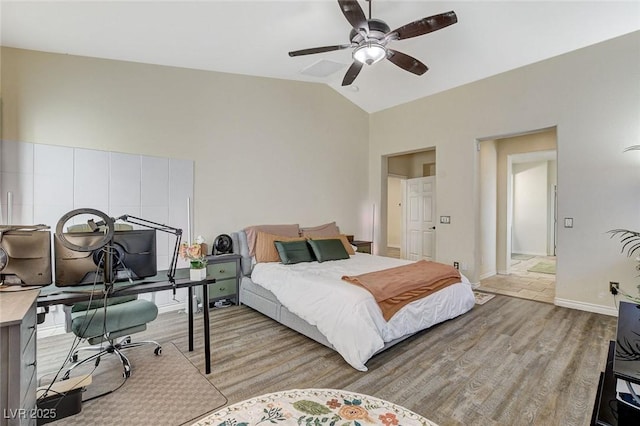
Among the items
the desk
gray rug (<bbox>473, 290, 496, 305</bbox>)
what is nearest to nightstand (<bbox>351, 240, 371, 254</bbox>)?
gray rug (<bbox>473, 290, 496, 305</bbox>)

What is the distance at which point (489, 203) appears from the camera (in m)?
5.63

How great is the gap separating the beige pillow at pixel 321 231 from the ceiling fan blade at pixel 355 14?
9.74ft

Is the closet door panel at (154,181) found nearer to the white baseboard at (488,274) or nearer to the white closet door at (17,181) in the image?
the white closet door at (17,181)

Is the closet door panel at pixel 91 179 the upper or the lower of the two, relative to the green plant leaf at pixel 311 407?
upper

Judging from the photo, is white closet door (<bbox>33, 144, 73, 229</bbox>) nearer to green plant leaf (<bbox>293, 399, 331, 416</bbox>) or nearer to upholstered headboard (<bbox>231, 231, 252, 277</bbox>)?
upholstered headboard (<bbox>231, 231, 252, 277</bbox>)

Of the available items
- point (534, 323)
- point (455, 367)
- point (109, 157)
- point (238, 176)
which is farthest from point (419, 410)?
point (109, 157)

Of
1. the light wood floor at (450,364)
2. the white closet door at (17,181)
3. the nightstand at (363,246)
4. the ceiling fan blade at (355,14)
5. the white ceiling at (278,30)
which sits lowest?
the light wood floor at (450,364)

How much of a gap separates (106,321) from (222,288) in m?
1.74

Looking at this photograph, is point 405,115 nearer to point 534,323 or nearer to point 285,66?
point 285,66

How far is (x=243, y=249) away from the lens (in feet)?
13.5

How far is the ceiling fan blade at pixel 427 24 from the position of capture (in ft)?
7.60

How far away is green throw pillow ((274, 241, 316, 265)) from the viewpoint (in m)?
3.82

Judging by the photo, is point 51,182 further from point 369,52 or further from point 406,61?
point 406,61

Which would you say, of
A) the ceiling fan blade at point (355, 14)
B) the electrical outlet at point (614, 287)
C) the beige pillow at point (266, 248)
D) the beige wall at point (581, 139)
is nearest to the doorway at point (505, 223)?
the beige wall at point (581, 139)
